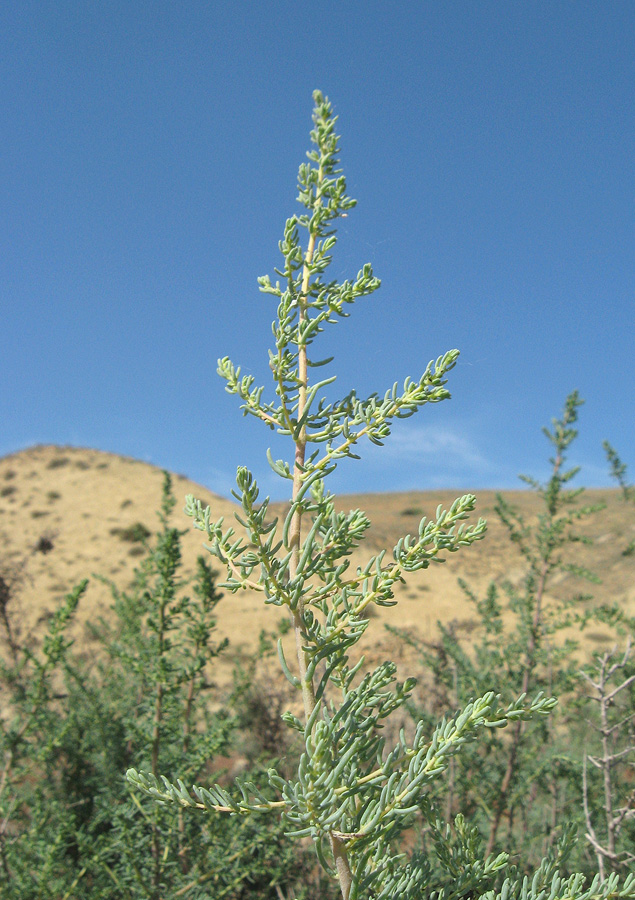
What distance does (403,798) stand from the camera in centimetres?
137

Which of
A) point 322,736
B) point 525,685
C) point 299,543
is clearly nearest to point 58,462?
point 525,685

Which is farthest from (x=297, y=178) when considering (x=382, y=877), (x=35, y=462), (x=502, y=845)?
(x=35, y=462)

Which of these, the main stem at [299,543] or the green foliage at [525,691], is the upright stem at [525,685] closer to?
the green foliage at [525,691]

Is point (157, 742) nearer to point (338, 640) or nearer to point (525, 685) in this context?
point (338, 640)

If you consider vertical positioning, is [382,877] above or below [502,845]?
above

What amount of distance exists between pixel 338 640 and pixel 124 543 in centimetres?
3107

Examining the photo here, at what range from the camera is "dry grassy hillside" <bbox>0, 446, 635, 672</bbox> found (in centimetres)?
2478

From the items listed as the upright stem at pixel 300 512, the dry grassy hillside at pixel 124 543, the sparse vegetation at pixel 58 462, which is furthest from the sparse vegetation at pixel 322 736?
the sparse vegetation at pixel 58 462

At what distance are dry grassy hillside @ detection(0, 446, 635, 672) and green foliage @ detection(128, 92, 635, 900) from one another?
17.0 meters

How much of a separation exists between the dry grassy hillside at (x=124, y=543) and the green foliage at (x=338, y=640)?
16954 mm

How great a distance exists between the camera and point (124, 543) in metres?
30.7

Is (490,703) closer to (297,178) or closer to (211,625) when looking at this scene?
(297,178)

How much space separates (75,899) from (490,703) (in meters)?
3.33

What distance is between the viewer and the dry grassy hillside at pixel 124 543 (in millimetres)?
24781
